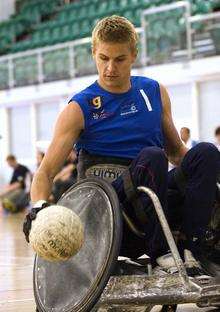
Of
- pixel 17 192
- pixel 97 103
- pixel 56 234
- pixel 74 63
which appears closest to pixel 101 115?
pixel 97 103

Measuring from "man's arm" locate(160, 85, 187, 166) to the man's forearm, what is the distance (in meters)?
0.78

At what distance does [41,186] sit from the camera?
3.96 metres

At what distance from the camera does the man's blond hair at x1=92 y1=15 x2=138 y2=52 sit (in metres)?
3.97

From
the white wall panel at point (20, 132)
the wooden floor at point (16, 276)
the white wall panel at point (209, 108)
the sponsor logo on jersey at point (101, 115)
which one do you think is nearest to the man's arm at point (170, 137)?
the sponsor logo on jersey at point (101, 115)

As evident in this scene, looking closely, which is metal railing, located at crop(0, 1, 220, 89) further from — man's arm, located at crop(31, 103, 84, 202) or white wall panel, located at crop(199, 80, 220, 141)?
man's arm, located at crop(31, 103, 84, 202)

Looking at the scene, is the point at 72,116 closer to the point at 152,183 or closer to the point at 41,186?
the point at 41,186

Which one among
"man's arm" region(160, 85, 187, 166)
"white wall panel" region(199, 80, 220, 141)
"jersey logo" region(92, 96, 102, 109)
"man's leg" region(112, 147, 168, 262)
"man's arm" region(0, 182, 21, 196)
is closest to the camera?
"man's leg" region(112, 147, 168, 262)

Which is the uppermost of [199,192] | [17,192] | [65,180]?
[199,192]

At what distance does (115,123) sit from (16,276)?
2692mm

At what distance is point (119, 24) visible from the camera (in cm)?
399

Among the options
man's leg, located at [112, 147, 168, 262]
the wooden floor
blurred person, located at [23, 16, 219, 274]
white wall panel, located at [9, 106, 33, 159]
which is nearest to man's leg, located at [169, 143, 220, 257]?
blurred person, located at [23, 16, 219, 274]

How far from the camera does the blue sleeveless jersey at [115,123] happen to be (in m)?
4.14

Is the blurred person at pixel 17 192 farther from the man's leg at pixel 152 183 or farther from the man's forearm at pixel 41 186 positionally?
the man's leg at pixel 152 183

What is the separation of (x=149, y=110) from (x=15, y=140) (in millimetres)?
19532
